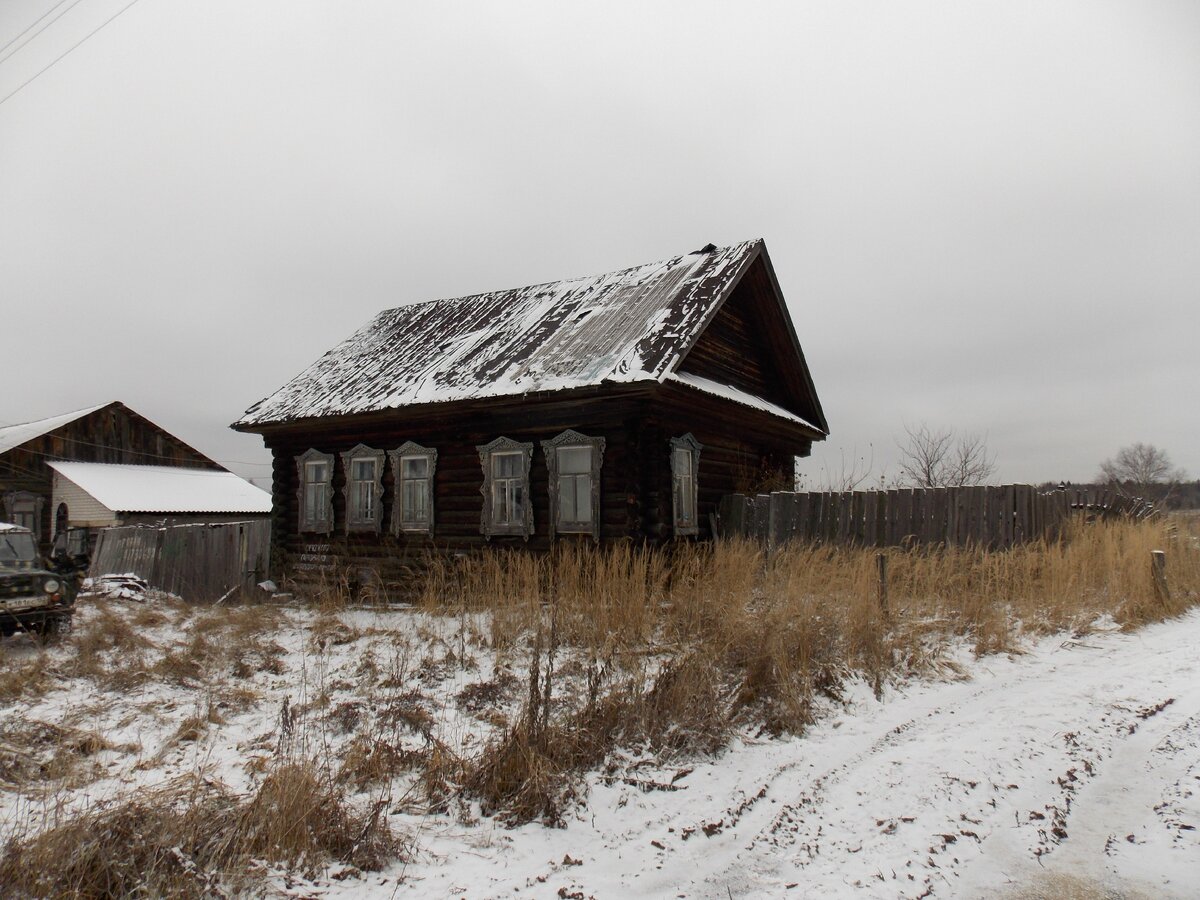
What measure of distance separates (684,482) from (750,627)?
6050mm

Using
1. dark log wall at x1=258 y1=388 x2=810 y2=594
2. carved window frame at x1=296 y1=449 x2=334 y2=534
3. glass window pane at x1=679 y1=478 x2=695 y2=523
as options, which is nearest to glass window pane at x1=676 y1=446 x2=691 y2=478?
glass window pane at x1=679 y1=478 x2=695 y2=523

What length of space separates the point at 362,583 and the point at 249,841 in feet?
35.5

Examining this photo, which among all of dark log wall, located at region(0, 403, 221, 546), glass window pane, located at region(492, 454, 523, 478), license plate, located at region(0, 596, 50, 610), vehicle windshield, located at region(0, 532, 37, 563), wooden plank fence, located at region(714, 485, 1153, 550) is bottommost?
license plate, located at region(0, 596, 50, 610)

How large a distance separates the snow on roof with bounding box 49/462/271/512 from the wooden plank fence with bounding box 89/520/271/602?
32.1 ft

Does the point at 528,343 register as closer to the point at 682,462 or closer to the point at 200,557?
the point at 682,462

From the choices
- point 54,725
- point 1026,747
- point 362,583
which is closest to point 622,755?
point 1026,747

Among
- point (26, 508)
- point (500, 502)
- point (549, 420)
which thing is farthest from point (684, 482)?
point (26, 508)

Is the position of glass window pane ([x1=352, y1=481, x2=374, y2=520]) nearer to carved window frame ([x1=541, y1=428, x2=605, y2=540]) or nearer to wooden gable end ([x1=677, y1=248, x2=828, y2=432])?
carved window frame ([x1=541, y1=428, x2=605, y2=540])

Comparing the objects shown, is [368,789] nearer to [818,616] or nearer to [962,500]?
[818,616]

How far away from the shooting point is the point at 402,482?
541 inches

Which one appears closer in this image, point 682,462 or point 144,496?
point 682,462

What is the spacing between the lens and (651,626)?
6910mm

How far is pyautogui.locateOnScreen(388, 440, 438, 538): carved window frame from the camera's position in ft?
43.7

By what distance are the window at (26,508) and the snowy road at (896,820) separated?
104 feet
